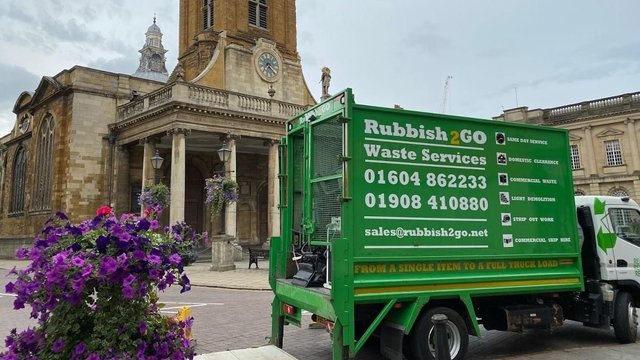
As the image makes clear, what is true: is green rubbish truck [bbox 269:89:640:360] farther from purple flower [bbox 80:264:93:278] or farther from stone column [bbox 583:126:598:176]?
stone column [bbox 583:126:598:176]

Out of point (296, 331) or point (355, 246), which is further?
point (296, 331)

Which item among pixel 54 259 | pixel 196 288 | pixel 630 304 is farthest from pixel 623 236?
pixel 196 288

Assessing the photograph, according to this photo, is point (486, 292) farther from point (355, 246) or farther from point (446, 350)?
point (355, 246)

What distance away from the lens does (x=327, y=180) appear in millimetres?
5910

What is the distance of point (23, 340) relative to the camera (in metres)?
3.37

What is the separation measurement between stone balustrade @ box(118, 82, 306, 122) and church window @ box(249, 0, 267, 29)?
7.52 m

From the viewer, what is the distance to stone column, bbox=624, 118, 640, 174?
37.1 meters

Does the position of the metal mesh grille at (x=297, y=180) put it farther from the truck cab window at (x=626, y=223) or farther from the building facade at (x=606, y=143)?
the building facade at (x=606, y=143)

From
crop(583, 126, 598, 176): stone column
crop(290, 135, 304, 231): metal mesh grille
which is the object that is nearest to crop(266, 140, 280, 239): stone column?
crop(290, 135, 304, 231): metal mesh grille

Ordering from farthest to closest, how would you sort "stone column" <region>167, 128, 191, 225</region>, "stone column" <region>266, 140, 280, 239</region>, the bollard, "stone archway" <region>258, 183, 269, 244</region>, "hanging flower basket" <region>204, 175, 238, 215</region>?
"stone archway" <region>258, 183, 269, 244</region>
"stone column" <region>266, 140, 280, 239</region>
"stone column" <region>167, 128, 191, 225</region>
"hanging flower basket" <region>204, 175, 238, 215</region>
the bollard

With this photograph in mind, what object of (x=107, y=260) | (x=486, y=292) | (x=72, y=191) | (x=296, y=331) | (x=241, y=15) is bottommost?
(x=296, y=331)

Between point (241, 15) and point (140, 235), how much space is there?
2830 centimetres

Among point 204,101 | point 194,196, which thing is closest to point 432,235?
point 204,101

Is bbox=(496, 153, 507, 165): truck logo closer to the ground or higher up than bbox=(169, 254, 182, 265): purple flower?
higher up
